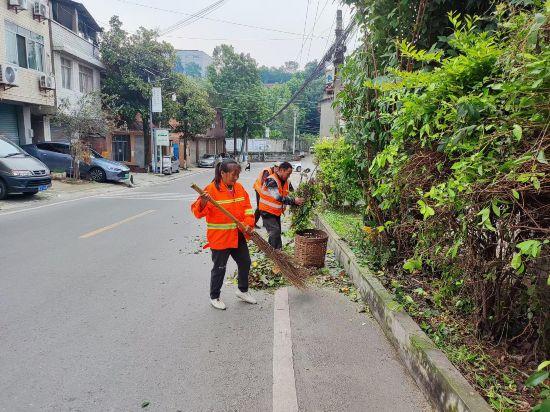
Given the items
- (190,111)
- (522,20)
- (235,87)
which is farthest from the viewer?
(235,87)

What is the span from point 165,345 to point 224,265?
44.1 inches

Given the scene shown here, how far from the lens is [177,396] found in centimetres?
276

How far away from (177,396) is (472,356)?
2136 mm

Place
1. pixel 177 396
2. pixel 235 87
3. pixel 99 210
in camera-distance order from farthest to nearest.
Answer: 1. pixel 235 87
2. pixel 99 210
3. pixel 177 396

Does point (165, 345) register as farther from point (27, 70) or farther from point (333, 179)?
point (27, 70)

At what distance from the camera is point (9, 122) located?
58.2 feet

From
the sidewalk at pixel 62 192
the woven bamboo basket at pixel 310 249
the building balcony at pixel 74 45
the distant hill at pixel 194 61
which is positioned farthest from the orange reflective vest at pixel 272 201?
the distant hill at pixel 194 61

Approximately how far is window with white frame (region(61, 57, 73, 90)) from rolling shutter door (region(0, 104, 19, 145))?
376cm

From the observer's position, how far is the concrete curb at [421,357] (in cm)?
238

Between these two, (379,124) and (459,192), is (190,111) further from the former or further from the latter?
(459,192)

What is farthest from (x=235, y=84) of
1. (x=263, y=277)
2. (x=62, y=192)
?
(x=263, y=277)

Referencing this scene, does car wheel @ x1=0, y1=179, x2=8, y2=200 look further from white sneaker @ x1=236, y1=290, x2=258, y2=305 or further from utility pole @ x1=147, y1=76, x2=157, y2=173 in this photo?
utility pole @ x1=147, y1=76, x2=157, y2=173

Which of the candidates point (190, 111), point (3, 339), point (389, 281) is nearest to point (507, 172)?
point (389, 281)

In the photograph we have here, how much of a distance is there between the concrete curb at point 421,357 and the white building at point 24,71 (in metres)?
16.9
